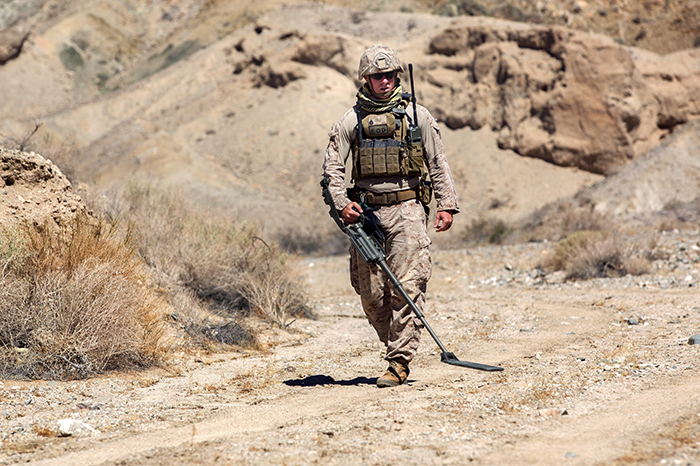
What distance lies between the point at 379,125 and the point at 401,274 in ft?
3.60

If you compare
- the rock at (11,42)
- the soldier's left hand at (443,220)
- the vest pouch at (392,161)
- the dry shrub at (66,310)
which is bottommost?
the dry shrub at (66,310)

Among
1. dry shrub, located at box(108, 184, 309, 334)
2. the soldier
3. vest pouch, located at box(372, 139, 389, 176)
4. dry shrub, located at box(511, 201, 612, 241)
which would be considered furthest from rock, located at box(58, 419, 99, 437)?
dry shrub, located at box(511, 201, 612, 241)

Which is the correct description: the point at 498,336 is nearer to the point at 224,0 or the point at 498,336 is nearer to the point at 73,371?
the point at 73,371

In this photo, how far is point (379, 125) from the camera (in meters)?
4.88

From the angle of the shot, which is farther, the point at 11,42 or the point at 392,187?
the point at 11,42

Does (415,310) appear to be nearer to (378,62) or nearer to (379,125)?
(379,125)

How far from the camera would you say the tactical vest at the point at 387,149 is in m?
4.83

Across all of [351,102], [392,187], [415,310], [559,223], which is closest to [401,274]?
[415,310]

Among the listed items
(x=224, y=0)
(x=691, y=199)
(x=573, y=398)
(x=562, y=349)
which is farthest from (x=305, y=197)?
(x=224, y=0)

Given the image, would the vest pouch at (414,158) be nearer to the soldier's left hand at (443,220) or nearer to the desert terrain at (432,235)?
the soldier's left hand at (443,220)

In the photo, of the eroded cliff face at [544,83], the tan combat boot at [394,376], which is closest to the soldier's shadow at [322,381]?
the tan combat boot at [394,376]

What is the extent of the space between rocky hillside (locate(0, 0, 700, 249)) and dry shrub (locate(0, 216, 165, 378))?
14.0 metres

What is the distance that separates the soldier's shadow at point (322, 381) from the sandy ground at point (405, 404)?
0.01m

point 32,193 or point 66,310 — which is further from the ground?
point 32,193
